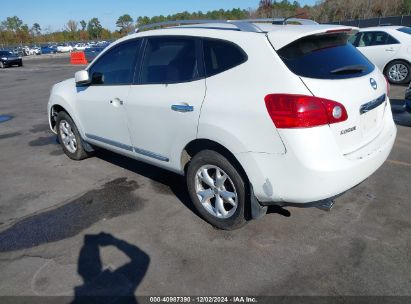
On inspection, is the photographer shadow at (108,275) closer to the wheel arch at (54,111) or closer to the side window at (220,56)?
the side window at (220,56)

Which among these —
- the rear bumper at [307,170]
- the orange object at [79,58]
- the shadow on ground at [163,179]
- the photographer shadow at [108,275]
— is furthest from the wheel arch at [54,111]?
the orange object at [79,58]

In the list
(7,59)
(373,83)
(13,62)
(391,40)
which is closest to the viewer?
(373,83)

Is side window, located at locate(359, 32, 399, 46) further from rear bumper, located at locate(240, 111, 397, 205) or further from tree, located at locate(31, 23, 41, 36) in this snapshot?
tree, located at locate(31, 23, 41, 36)

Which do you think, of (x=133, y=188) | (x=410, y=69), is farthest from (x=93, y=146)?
(x=410, y=69)

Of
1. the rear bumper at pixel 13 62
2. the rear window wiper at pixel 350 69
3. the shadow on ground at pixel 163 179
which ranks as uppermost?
the rear window wiper at pixel 350 69

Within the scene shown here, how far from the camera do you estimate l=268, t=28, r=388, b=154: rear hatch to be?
109 inches

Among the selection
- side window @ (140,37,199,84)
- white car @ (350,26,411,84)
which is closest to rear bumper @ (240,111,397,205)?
side window @ (140,37,199,84)

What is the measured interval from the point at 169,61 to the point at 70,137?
8.81ft

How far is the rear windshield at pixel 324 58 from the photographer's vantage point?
9.21ft

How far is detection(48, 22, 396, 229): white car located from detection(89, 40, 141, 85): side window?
63 millimetres

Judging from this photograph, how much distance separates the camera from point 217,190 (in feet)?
11.0

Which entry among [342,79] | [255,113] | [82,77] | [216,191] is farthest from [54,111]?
[342,79]

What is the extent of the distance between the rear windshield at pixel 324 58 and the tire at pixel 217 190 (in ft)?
3.37

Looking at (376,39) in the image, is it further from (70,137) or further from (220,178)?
(220,178)
